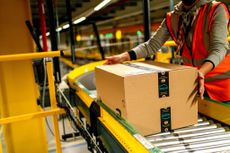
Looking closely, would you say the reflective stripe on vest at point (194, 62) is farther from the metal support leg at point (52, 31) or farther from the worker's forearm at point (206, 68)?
the metal support leg at point (52, 31)

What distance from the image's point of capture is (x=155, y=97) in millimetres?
1655

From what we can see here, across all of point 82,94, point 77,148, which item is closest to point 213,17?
point 82,94

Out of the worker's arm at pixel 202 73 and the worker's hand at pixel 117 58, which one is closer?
the worker's arm at pixel 202 73

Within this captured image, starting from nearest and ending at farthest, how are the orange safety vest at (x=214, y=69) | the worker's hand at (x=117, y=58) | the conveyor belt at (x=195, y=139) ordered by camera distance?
the conveyor belt at (x=195, y=139) < the orange safety vest at (x=214, y=69) < the worker's hand at (x=117, y=58)

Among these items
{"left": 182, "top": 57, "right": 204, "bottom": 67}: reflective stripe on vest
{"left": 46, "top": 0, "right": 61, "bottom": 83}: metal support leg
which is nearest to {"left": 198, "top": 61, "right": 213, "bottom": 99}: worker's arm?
{"left": 182, "top": 57, "right": 204, "bottom": 67}: reflective stripe on vest

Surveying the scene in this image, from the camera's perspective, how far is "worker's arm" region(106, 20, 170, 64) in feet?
7.52

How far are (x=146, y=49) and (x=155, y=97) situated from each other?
2.57 feet

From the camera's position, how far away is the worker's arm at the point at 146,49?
229 cm

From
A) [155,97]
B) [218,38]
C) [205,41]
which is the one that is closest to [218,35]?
[218,38]

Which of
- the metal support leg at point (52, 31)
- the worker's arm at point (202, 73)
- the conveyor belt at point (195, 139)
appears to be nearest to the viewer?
the conveyor belt at point (195, 139)

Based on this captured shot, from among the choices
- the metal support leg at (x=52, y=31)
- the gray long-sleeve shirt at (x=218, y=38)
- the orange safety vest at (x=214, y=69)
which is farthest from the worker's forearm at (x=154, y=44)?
the metal support leg at (x=52, y=31)

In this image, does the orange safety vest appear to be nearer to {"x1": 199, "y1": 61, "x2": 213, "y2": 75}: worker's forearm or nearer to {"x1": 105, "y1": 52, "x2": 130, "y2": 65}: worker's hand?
{"x1": 199, "y1": 61, "x2": 213, "y2": 75}: worker's forearm

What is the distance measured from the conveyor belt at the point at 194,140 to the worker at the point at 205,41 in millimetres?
263

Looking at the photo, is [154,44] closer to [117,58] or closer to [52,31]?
[117,58]
